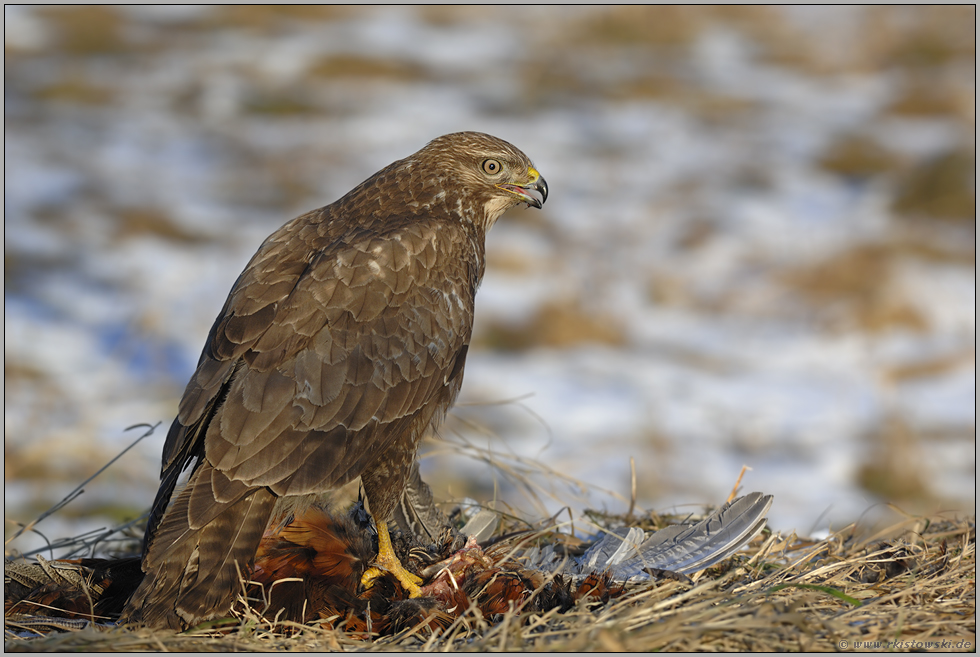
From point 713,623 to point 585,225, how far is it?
8.98 metres

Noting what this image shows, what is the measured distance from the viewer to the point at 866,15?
60.3 feet

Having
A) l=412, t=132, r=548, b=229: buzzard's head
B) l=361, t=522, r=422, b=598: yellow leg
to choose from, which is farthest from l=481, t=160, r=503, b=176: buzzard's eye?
l=361, t=522, r=422, b=598: yellow leg

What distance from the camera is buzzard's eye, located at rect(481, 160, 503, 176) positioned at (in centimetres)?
384

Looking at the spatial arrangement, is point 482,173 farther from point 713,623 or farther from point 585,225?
point 585,225

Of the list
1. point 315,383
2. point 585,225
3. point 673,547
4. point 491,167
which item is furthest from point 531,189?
point 585,225

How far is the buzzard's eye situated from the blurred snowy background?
1.16 m

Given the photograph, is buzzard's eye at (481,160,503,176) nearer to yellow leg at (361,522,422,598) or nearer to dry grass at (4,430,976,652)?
yellow leg at (361,522,422,598)

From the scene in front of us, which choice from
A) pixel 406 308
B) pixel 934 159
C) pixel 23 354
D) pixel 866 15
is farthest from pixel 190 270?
pixel 866 15

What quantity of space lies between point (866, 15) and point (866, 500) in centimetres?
1572

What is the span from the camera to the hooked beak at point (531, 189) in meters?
3.88

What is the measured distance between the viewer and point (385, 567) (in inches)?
122

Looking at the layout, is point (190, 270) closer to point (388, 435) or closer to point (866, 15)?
point (388, 435)

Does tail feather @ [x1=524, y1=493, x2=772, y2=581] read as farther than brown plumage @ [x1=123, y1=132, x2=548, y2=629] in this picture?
Yes

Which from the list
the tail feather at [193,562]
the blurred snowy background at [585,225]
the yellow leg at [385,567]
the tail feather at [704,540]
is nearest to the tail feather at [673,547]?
the tail feather at [704,540]
